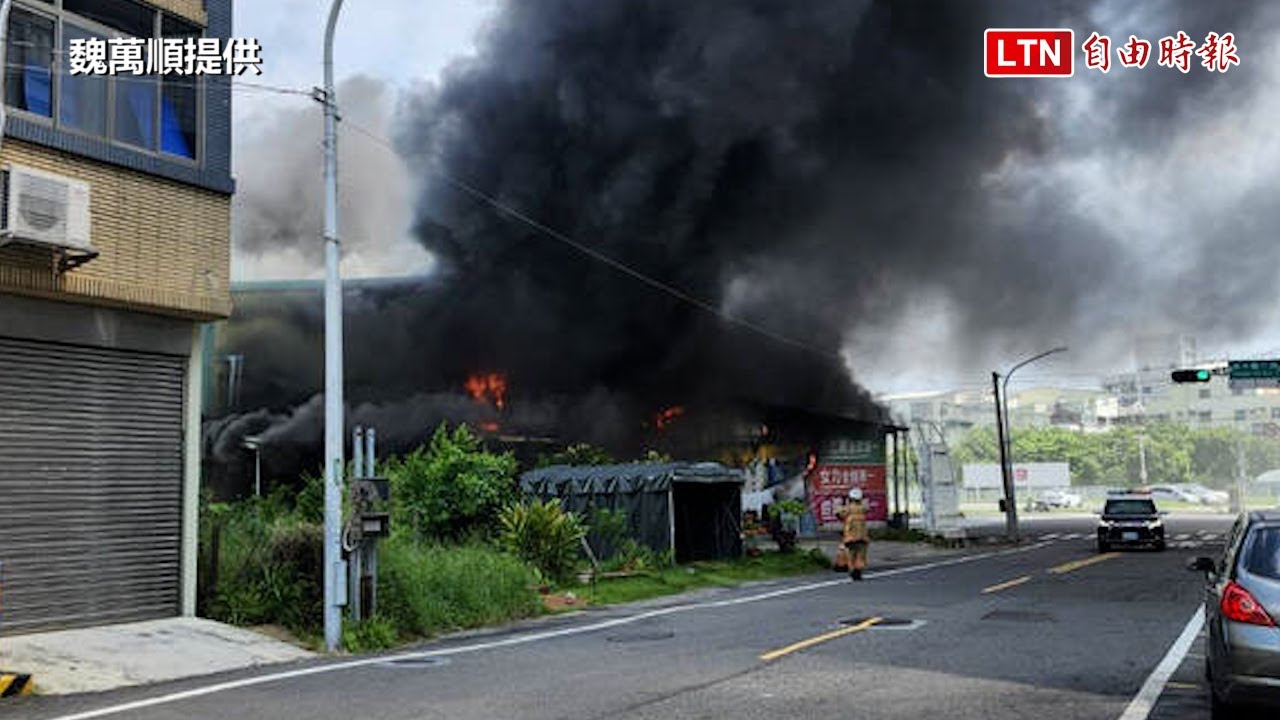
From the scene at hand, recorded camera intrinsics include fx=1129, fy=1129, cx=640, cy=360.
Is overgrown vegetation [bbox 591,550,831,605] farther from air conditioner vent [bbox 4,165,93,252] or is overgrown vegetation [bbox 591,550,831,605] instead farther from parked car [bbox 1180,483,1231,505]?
parked car [bbox 1180,483,1231,505]

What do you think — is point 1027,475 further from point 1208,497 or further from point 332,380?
point 332,380

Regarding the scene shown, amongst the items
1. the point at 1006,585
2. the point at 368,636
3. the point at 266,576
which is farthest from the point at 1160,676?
the point at 1006,585

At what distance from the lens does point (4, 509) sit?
10.9m

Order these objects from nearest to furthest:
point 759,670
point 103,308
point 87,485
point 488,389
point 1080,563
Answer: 1. point 759,670
2. point 87,485
3. point 103,308
4. point 1080,563
5. point 488,389

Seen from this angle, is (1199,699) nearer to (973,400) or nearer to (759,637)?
(759,637)

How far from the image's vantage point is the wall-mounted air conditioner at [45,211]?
1068 centimetres

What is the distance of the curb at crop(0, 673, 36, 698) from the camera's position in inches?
346

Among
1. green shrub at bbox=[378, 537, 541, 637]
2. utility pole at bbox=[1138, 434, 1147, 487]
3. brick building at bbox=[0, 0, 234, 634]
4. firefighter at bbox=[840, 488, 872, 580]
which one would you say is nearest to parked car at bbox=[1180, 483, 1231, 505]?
utility pole at bbox=[1138, 434, 1147, 487]

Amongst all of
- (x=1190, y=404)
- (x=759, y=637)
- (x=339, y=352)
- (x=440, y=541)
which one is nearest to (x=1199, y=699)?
(x=759, y=637)

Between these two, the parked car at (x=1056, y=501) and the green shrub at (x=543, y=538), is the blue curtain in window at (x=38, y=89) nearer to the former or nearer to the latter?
the green shrub at (x=543, y=538)

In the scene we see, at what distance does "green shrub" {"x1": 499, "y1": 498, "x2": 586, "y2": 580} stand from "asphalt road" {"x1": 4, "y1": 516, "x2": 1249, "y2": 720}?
2.79 meters

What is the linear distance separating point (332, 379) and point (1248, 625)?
9120 mm

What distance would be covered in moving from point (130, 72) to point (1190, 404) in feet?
442

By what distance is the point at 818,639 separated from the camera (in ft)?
37.7
